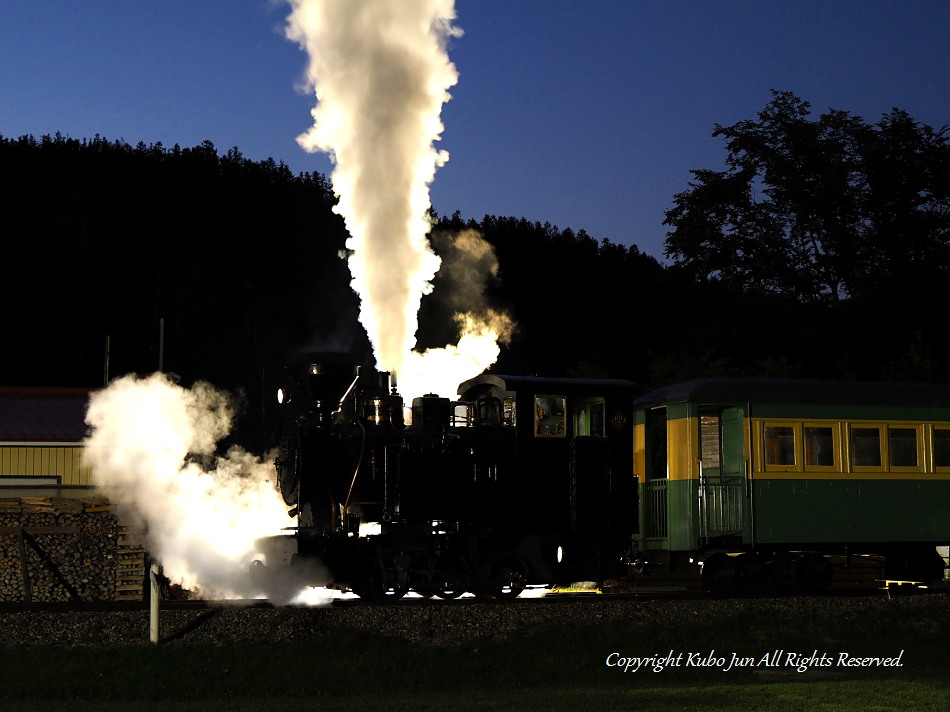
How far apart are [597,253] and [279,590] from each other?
254 feet

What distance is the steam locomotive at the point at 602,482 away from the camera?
1717 centimetres

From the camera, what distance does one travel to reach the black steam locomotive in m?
17.1

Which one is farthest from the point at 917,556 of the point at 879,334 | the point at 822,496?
the point at 879,334

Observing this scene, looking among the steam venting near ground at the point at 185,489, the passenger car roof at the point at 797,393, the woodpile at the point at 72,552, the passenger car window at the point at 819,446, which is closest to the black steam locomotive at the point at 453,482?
the steam venting near ground at the point at 185,489

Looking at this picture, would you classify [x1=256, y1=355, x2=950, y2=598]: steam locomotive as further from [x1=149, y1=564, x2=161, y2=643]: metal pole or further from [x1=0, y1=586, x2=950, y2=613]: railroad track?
[x1=149, y1=564, x2=161, y2=643]: metal pole

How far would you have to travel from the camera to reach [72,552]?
65.0 feet

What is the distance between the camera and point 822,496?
1898cm

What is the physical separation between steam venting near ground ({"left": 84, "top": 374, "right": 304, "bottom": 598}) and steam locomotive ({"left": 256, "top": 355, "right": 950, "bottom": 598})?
40.5 inches

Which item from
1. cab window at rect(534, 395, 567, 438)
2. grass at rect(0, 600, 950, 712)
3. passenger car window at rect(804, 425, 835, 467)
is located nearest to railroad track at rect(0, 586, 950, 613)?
grass at rect(0, 600, 950, 712)

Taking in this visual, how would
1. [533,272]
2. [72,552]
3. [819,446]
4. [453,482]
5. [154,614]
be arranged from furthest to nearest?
1. [533,272]
2. [72,552]
3. [819,446]
4. [453,482]
5. [154,614]

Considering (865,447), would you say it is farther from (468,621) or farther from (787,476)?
(468,621)

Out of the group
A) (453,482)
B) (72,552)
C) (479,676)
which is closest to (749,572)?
(453,482)

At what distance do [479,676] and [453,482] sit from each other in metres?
4.60

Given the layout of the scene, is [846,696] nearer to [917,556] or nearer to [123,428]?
[917,556]
